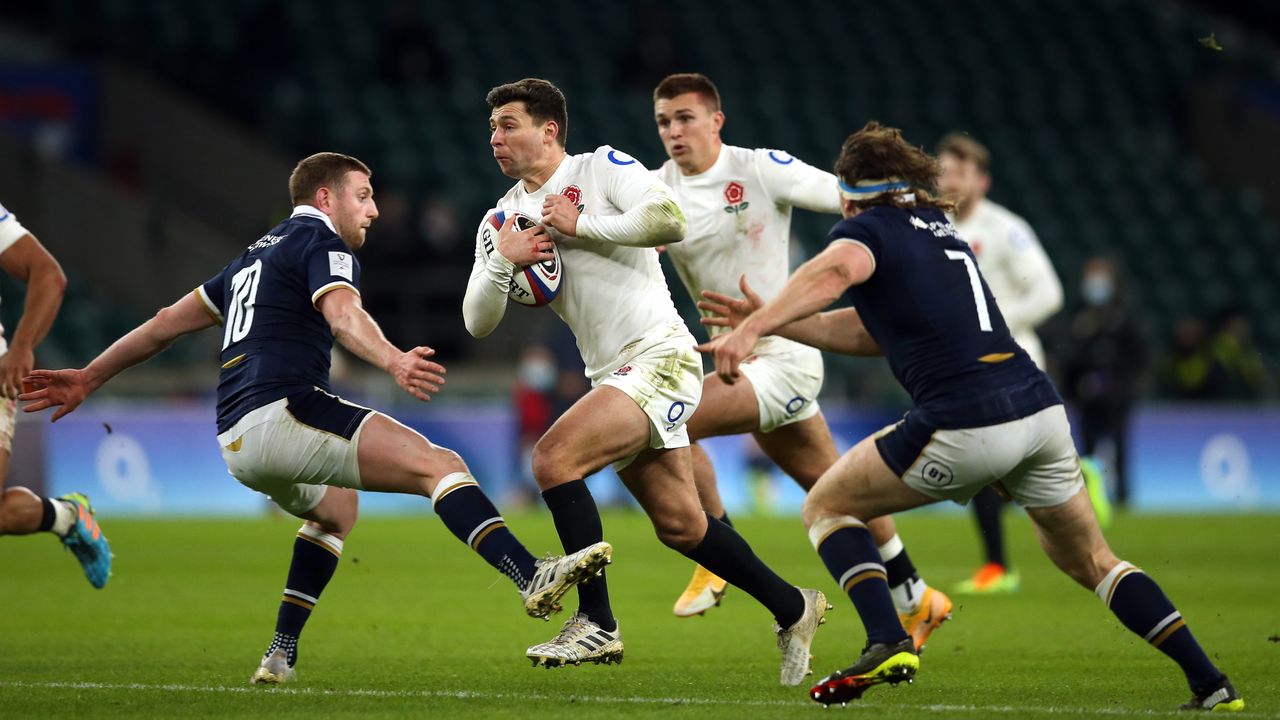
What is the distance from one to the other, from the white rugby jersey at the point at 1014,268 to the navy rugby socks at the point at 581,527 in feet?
14.0

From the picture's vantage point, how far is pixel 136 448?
1825 centimetres

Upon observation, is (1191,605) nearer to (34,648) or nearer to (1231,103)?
(34,648)

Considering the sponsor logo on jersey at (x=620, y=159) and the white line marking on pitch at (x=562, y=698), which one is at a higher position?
the sponsor logo on jersey at (x=620, y=159)

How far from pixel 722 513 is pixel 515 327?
45.5 ft

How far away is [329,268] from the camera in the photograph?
613 cm

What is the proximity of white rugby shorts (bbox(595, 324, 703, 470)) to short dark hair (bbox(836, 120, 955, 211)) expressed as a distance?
1063 mm

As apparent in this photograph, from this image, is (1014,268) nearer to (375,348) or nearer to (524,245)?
(524,245)

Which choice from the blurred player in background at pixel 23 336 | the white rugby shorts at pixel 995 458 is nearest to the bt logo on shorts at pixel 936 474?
the white rugby shorts at pixel 995 458

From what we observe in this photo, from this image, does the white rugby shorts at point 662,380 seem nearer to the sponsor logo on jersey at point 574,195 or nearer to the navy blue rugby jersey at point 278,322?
the sponsor logo on jersey at point 574,195

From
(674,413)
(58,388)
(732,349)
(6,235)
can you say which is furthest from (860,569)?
(6,235)

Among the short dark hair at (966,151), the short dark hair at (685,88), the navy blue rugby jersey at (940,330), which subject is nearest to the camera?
the navy blue rugby jersey at (940,330)

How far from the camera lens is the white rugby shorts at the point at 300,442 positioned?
6133 mm

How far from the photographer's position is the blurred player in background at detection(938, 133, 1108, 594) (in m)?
9.98

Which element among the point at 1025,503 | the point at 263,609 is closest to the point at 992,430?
the point at 1025,503
